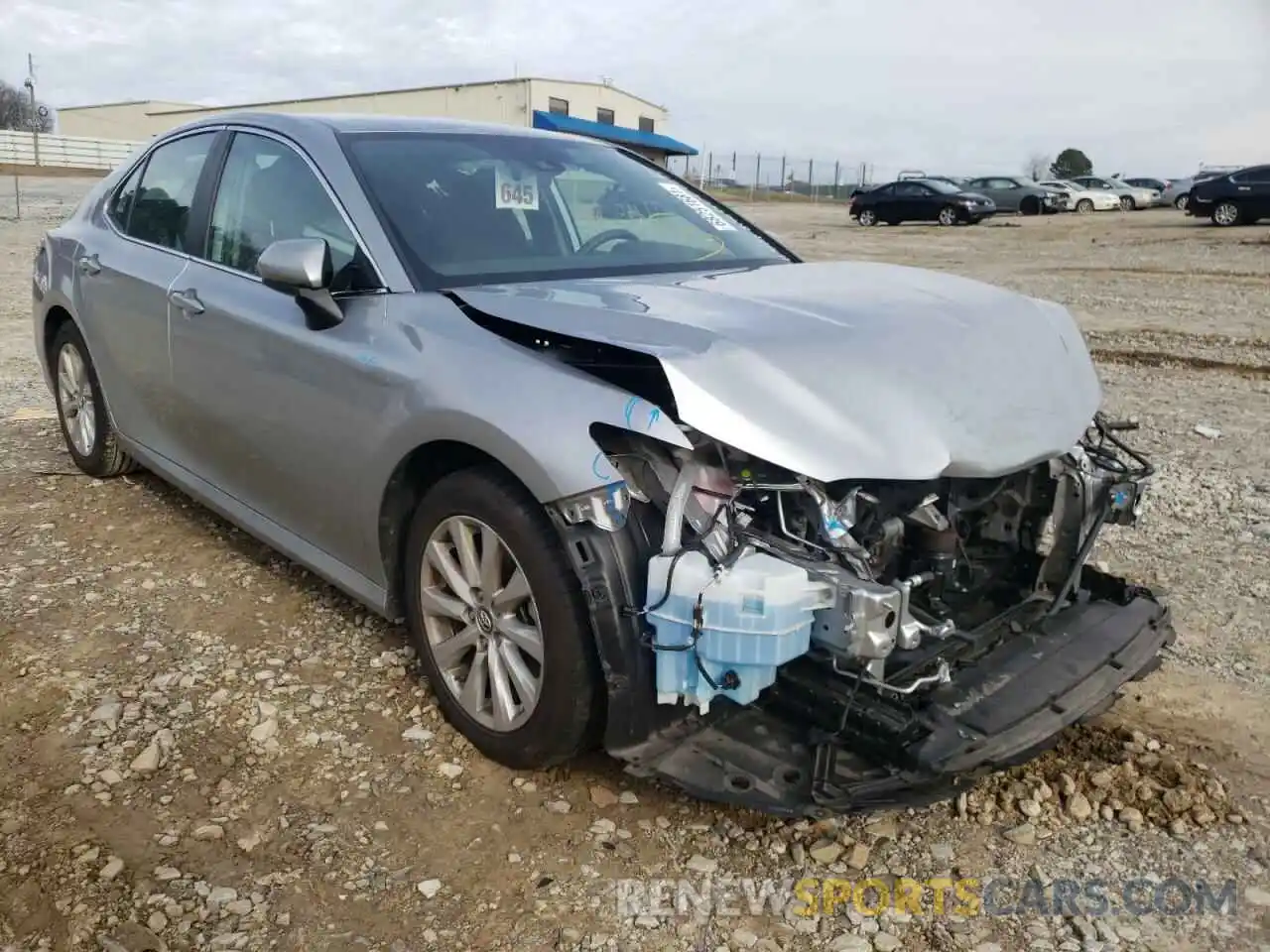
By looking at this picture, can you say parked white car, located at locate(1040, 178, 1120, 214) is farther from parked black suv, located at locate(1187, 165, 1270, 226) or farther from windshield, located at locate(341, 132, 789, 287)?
windshield, located at locate(341, 132, 789, 287)

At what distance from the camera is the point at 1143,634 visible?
3.03 m

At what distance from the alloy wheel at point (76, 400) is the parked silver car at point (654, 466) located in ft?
4.91

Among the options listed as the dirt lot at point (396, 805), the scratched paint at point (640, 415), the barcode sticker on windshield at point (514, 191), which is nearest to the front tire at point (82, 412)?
the dirt lot at point (396, 805)

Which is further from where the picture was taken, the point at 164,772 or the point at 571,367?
the point at 164,772

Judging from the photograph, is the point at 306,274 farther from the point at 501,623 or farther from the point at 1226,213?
the point at 1226,213

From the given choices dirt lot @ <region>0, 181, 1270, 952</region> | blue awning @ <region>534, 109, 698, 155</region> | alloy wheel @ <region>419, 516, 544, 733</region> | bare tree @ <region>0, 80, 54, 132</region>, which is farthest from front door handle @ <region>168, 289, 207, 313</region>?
bare tree @ <region>0, 80, 54, 132</region>

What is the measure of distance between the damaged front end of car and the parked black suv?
25.0m

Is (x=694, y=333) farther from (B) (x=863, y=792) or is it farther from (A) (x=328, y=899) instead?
(A) (x=328, y=899)

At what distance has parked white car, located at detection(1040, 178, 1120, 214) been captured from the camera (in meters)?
37.6

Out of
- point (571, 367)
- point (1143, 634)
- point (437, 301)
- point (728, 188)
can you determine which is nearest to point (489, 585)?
point (571, 367)

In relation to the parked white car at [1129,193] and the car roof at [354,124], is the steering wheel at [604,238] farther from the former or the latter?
the parked white car at [1129,193]

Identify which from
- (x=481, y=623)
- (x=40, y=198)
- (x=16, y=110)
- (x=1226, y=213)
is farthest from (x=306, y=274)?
(x=16, y=110)

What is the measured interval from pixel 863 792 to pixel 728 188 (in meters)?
56.0

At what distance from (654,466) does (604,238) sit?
1.39m
